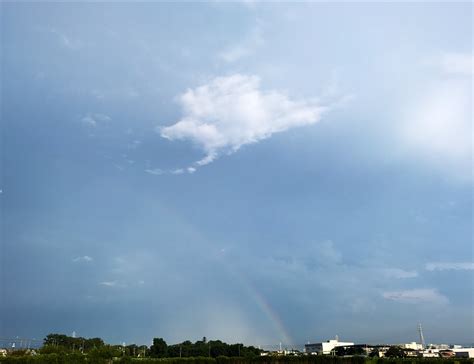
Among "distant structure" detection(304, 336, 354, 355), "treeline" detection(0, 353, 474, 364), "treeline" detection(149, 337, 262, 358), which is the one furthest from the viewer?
"distant structure" detection(304, 336, 354, 355)

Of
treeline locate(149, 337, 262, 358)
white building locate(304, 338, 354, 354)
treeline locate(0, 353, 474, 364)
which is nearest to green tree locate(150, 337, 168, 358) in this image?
treeline locate(149, 337, 262, 358)

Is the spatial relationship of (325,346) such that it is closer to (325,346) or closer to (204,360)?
(325,346)

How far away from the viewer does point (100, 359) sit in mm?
30359

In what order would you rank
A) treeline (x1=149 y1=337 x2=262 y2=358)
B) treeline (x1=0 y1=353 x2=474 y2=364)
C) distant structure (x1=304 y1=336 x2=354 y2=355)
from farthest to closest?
distant structure (x1=304 y1=336 x2=354 y2=355) → treeline (x1=149 y1=337 x2=262 y2=358) → treeline (x1=0 y1=353 x2=474 y2=364)

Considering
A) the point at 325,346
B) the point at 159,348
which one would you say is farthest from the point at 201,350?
the point at 325,346

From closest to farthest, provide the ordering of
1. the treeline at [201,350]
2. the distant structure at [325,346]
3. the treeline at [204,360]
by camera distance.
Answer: the treeline at [204,360], the treeline at [201,350], the distant structure at [325,346]

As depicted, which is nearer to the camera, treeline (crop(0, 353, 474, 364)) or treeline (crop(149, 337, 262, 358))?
treeline (crop(0, 353, 474, 364))

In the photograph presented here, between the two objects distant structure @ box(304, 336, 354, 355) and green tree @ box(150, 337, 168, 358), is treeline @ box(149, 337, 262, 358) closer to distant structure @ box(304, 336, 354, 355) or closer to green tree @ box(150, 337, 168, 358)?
green tree @ box(150, 337, 168, 358)

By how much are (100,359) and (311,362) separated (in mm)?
20281

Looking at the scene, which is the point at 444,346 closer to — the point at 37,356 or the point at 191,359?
the point at 191,359

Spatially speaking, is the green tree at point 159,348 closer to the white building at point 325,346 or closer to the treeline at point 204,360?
the treeline at point 204,360

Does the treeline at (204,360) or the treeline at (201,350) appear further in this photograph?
the treeline at (201,350)

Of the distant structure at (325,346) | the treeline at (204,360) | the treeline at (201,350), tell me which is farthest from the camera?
the distant structure at (325,346)

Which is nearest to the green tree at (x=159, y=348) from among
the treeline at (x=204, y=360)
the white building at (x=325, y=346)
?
the treeline at (x=204, y=360)
